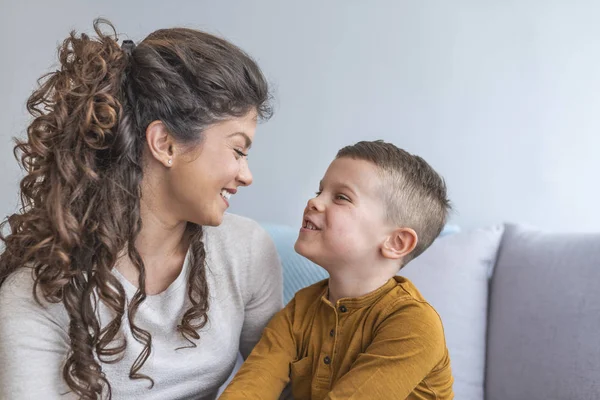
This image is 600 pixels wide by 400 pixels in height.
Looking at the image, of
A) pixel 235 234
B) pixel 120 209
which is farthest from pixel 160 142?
pixel 235 234

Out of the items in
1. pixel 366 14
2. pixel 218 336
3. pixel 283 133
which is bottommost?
pixel 218 336

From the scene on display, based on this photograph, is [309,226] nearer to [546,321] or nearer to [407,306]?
[407,306]

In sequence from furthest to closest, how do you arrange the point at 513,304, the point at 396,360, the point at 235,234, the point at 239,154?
the point at 513,304 → the point at 235,234 → the point at 239,154 → the point at 396,360

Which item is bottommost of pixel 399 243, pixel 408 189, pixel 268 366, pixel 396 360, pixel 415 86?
pixel 268 366

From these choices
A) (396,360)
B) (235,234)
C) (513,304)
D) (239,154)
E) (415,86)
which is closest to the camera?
(396,360)

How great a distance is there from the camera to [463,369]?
5.57 feet

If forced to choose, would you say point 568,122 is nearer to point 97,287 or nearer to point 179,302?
point 179,302

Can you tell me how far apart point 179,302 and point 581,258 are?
3.21 ft

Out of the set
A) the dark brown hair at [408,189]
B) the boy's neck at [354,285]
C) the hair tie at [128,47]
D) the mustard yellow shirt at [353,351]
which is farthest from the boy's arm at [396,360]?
the hair tie at [128,47]

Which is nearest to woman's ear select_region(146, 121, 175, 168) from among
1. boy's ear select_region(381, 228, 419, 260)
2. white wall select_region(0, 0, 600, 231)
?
boy's ear select_region(381, 228, 419, 260)

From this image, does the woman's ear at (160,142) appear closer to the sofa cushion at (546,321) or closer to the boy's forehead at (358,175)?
the boy's forehead at (358,175)

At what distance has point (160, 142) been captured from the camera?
1294mm

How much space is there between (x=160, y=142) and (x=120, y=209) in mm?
153

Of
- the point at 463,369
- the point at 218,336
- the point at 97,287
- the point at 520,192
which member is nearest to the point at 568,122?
the point at 520,192
